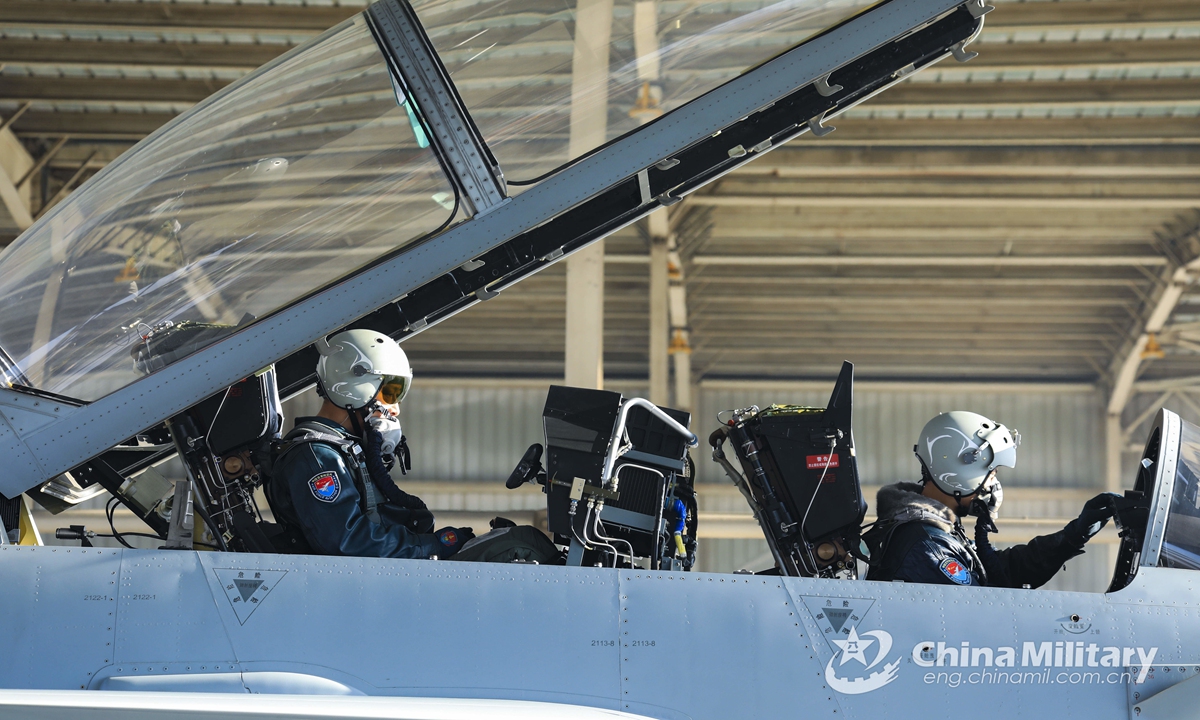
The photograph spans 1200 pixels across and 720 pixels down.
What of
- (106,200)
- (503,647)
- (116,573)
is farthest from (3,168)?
(503,647)

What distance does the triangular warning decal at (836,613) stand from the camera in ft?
9.53

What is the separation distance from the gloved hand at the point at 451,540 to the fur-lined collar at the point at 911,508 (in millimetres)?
1434

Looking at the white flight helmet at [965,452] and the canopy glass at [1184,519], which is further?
the white flight helmet at [965,452]

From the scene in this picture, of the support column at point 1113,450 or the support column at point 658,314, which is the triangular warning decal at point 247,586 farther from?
the support column at point 1113,450

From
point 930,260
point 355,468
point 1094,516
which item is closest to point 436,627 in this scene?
point 355,468

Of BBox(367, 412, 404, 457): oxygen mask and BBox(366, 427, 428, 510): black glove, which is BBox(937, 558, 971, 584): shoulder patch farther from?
BBox(367, 412, 404, 457): oxygen mask

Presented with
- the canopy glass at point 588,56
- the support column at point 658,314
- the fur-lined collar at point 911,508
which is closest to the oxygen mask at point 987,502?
the fur-lined collar at point 911,508

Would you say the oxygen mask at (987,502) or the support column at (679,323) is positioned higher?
the support column at (679,323)

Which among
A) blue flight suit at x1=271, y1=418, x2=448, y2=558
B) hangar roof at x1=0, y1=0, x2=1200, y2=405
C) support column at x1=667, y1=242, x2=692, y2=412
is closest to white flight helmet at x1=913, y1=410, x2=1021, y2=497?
blue flight suit at x1=271, y1=418, x2=448, y2=558

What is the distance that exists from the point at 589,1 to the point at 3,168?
31.6 ft

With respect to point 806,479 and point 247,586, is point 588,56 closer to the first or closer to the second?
point 806,479

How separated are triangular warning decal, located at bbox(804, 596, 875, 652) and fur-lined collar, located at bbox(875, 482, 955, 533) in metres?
0.52

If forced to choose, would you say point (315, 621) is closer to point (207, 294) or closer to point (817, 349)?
point (207, 294)

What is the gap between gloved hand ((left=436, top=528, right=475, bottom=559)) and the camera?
3.33 meters
